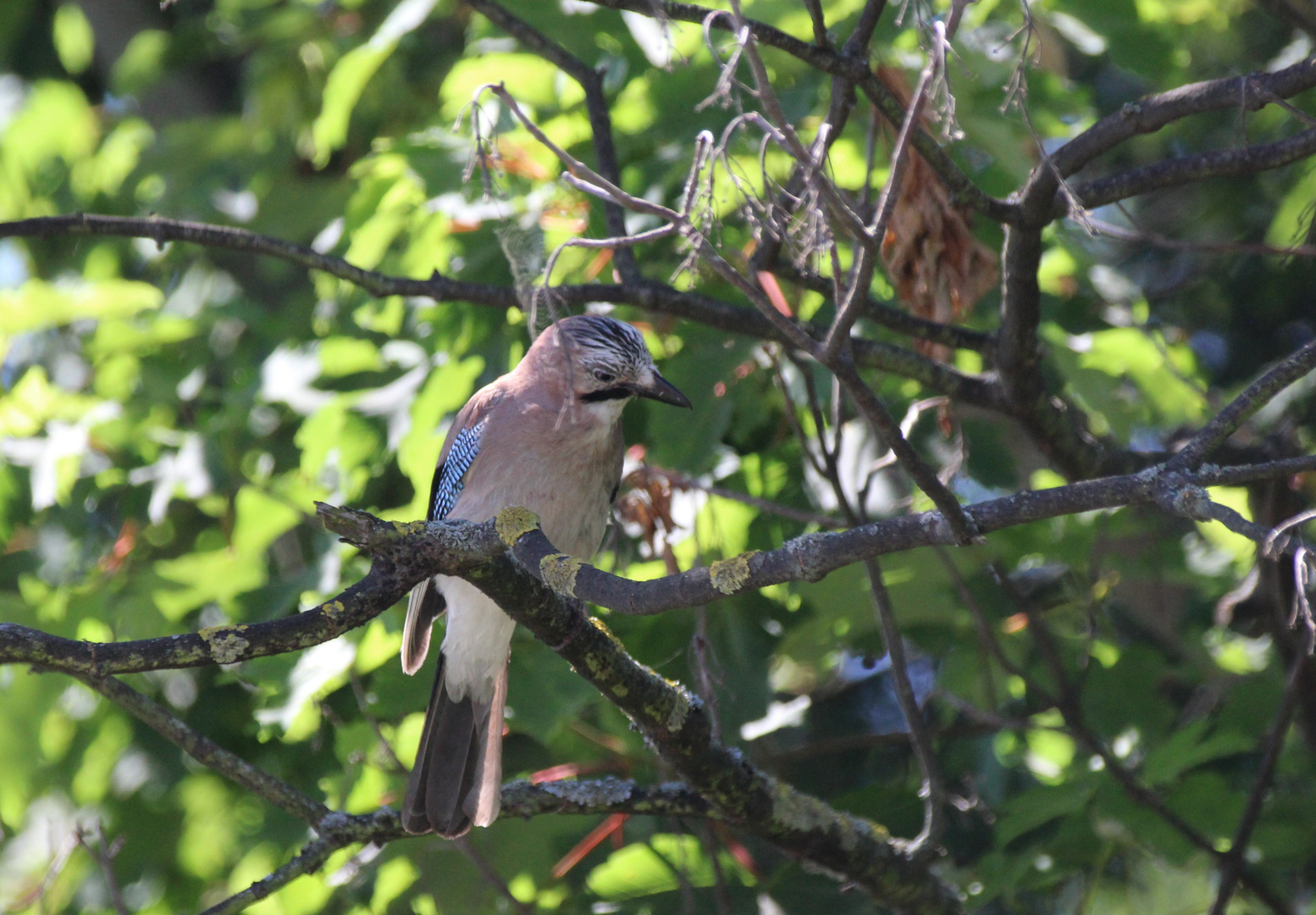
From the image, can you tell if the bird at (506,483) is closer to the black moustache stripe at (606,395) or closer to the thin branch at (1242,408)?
the black moustache stripe at (606,395)

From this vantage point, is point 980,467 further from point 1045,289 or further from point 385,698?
point 385,698

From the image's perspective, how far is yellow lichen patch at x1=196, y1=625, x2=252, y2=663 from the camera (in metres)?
1.95

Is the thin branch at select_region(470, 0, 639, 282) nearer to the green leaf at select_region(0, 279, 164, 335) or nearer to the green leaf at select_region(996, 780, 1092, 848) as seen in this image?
the green leaf at select_region(0, 279, 164, 335)

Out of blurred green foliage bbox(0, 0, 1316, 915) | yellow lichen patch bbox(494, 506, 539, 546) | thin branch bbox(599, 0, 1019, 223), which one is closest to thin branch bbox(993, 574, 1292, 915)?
blurred green foliage bbox(0, 0, 1316, 915)

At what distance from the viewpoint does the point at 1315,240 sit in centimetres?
338

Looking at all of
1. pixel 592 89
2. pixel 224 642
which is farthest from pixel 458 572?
pixel 592 89

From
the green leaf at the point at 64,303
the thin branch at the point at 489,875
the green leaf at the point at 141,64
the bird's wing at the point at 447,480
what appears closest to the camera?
the thin branch at the point at 489,875

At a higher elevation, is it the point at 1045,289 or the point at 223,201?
the point at 223,201

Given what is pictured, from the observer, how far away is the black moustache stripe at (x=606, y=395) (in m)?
3.52

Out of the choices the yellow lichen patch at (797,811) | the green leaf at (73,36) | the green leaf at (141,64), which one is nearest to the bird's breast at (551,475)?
the yellow lichen patch at (797,811)

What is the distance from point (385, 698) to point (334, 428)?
83cm

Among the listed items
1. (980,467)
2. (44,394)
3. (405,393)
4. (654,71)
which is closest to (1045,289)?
(980,467)

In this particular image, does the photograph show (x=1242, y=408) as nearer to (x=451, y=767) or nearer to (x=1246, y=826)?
(x=1246, y=826)

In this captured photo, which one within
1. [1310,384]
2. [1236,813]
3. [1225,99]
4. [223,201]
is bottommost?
[1236,813]
